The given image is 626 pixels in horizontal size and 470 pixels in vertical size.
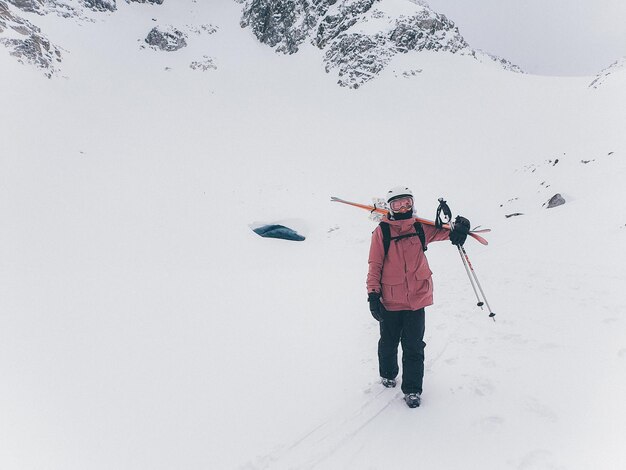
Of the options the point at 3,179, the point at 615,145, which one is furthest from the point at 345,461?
the point at 615,145

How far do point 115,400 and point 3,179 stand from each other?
1328cm

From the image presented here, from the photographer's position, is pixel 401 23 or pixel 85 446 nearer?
pixel 85 446

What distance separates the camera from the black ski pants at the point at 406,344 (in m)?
4.01

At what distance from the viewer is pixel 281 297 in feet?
28.6

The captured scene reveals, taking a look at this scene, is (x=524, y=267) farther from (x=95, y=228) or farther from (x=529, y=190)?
(x=95, y=228)

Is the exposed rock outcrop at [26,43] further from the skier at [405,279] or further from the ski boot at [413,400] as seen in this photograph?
the ski boot at [413,400]

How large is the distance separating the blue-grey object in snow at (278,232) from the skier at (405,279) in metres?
11.7

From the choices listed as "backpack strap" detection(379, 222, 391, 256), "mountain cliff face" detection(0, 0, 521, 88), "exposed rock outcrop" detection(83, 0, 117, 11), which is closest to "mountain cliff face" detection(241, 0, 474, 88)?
"mountain cliff face" detection(0, 0, 521, 88)

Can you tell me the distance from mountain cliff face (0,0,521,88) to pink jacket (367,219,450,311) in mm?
34887

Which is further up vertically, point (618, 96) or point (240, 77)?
point (240, 77)

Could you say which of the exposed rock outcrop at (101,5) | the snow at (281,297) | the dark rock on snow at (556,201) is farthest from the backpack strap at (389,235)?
the exposed rock outcrop at (101,5)

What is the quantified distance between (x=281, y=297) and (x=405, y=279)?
516 centimetres

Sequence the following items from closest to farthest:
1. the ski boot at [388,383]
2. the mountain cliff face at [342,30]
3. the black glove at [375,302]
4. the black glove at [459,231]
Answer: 1. the black glove at [375,302]
2. the black glove at [459,231]
3. the ski boot at [388,383]
4. the mountain cliff face at [342,30]

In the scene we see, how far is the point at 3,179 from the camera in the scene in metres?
13.1
